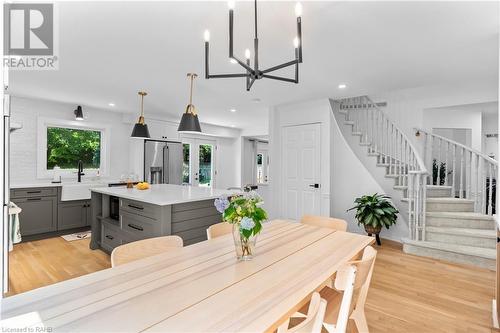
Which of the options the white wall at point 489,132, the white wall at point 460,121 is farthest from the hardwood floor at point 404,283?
the white wall at point 489,132

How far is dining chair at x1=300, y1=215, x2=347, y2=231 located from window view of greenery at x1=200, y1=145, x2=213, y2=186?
5534 mm

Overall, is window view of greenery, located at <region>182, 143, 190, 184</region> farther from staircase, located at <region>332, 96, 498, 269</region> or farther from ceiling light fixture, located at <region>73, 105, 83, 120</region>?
staircase, located at <region>332, 96, 498, 269</region>

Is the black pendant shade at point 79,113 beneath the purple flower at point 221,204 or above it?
above

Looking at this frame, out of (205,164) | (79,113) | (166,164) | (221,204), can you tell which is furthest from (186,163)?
(221,204)

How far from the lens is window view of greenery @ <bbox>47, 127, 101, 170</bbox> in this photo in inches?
198

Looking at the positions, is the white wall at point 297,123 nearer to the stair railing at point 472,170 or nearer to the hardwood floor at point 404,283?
the hardwood floor at point 404,283

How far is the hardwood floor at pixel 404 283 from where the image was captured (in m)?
2.21

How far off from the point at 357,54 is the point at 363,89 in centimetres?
140

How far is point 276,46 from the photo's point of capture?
2.61 metres

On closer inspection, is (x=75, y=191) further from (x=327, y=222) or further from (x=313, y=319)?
(x=313, y=319)

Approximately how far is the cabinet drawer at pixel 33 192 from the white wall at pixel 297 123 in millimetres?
3821

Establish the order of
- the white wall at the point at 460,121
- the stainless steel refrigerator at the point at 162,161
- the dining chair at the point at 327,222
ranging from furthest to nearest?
the stainless steel refrigerator at the point at 162,161 → the white wall at the point at 460,121 → the dining chair at the point at 327,222

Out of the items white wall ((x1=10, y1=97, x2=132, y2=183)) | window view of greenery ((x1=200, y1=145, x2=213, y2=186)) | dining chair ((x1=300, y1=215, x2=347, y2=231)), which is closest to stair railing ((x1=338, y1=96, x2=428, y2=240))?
dining chair ((x1=300, y1=215, x2=347, y2=231))

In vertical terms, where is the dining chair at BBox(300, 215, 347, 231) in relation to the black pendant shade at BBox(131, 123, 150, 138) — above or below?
below
